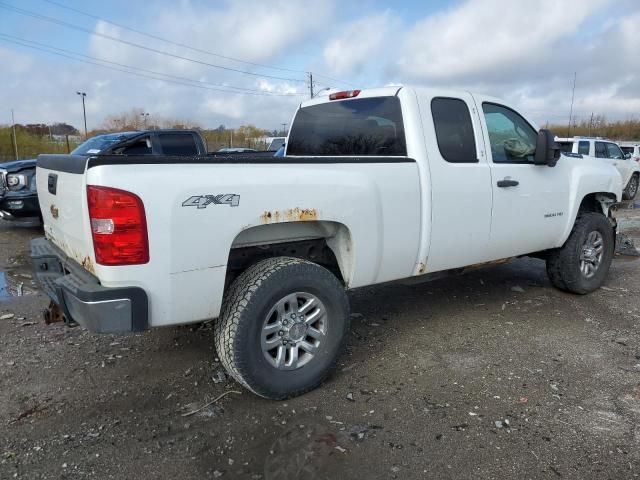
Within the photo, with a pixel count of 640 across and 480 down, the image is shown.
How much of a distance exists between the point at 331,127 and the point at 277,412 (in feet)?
8.29

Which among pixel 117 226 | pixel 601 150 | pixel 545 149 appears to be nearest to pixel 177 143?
pixel 545 149

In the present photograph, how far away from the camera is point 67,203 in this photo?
9.95ft

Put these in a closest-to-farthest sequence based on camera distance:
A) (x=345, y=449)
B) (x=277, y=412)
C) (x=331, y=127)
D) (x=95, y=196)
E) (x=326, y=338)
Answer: (x=95, y=196)
(x=345, y=449)
(x=277, y=412)
(x=326, y=338)
(x=331, y=127)

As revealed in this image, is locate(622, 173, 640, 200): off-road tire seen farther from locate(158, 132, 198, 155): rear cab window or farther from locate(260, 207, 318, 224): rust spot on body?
locate(260, 207, 318, 224): rust spot on body

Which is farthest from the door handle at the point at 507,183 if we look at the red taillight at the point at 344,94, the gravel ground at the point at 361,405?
the red taillight at the point at 344,94

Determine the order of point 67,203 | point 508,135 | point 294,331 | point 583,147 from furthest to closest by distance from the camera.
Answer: point 583,147 → point 508,135 → point 294,331 → point 67,203

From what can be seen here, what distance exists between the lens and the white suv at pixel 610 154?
15.0m

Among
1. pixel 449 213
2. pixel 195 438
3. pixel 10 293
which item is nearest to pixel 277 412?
pixel 195 438

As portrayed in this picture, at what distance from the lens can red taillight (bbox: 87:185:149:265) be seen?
2.53 metres

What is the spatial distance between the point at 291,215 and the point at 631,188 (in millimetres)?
16911

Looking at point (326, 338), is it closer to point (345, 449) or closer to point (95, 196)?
point (345, 449)

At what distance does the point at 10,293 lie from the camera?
218 inches

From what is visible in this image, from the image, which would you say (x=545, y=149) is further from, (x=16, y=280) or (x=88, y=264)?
(x=16, y=280)

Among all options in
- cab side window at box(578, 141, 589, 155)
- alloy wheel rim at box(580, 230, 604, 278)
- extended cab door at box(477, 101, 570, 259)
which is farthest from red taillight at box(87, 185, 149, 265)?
cab side window at box(578, 141, 589, 155)
